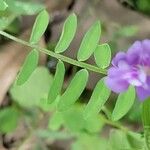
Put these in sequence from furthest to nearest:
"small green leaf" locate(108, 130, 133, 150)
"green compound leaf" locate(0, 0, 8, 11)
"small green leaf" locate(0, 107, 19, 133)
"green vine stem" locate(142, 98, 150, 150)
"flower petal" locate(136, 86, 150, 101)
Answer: "small green leaf" locate(0, 107, 19, 133) < "small green leaf" locate(108, 130, 133, 150) < "green compound leaf" locate(0, 0, 8, 11) < "green vine stem" locate(142, 98, 150, 150) < "flower petal" locate(136, 86, 150, 101)

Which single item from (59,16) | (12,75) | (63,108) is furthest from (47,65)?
(63,108)

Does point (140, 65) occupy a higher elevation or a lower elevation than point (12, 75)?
higher

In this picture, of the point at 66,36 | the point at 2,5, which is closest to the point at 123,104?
the point at 66,36

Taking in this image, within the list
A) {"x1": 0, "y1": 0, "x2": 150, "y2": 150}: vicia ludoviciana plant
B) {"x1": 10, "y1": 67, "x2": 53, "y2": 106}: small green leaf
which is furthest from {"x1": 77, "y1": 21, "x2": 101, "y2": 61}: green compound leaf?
{"x1": 10, "y1": 67, "x2": 53, "y2": 106}: small green leaf

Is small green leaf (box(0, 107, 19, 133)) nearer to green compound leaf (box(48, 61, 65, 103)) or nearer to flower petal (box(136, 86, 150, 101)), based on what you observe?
green compound leaf (box(48, 61, 65, 103))

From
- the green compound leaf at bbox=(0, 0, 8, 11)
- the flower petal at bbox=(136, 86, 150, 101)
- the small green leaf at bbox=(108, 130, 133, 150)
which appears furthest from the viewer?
the small green leaf at bbox=(108, 130, 133, 150)

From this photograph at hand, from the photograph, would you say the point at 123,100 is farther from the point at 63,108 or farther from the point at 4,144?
→ the point at 4,144

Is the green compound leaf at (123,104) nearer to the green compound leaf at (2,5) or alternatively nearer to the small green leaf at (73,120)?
the green compound leaf at (2,5)
